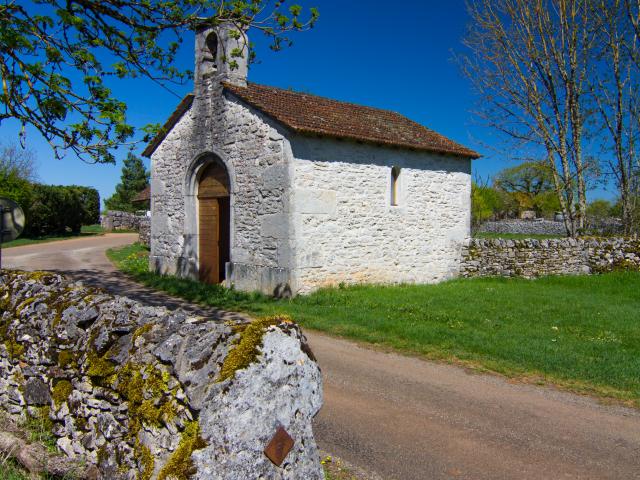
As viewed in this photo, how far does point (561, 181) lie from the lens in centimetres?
2062

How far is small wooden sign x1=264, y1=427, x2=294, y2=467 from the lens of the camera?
9.61 ft

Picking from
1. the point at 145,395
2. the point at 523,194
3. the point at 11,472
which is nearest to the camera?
the point at 145,395

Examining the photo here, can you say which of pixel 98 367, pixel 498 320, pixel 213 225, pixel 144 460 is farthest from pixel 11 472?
pixel 213 225

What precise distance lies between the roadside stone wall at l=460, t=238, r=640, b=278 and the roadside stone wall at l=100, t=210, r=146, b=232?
3032cm

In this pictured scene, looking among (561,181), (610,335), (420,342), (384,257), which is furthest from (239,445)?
(561,181)

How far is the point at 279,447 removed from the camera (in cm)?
297

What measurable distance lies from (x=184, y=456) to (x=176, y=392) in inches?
14.3

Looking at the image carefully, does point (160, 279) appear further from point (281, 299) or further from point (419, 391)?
point (419, 391)

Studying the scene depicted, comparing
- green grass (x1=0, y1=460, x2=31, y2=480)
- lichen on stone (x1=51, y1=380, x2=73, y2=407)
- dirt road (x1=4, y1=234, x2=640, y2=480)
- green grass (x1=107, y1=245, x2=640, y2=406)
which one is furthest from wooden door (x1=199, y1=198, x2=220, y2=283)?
green grass (x1=0, y1=460, x2=31, y2=480)

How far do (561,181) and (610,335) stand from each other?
13319 millimetres

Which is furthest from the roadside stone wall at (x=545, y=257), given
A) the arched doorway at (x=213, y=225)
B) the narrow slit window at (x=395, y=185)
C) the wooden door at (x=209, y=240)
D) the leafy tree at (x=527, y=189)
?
the leafy tree at (x=527, y=189)

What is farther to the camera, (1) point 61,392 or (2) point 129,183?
(2) point 129,183

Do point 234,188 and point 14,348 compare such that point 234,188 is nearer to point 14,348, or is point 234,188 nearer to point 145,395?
point 14,348

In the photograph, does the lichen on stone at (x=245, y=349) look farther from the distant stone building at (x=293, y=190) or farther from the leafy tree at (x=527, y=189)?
the leafy tree at (x=527, y=189)
